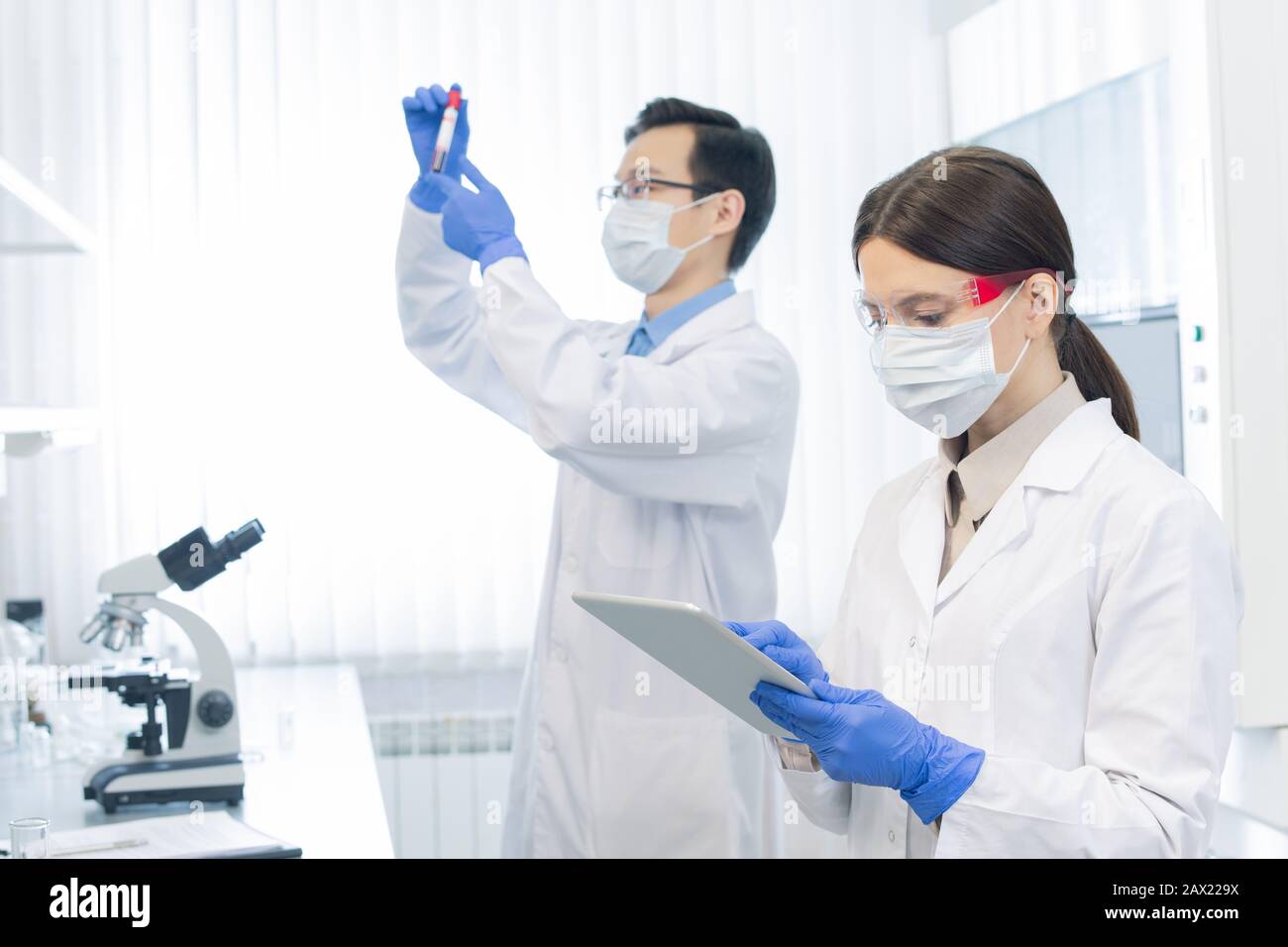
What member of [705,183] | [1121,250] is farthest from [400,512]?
[1121,250]

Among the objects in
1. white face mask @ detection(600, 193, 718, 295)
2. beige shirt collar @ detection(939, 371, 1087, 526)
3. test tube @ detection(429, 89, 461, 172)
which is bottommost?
beige shirt collar @ detection(939, 371, 1087, 526)

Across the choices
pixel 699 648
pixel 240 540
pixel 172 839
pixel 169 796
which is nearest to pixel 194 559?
pixel 240 540

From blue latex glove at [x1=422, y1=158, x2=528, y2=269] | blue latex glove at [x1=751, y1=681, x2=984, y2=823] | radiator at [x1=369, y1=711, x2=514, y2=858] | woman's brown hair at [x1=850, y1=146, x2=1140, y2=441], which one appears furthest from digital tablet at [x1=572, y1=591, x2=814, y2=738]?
radiator at [x1=369, y1=711, x2=514, y2=858]

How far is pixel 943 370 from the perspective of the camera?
116cm

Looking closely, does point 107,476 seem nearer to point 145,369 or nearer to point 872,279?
point 145,369

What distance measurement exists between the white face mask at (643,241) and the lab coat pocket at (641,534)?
36 centimetres

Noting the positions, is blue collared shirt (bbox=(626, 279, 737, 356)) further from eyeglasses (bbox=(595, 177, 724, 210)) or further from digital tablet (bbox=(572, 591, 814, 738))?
digital tablet (bbox=(572, 591, 814, 738))

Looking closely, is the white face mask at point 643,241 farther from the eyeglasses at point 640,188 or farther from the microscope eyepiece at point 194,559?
the microscope eyepiece at point 194,559

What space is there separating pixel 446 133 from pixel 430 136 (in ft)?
0.41

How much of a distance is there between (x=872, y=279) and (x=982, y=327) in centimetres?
11

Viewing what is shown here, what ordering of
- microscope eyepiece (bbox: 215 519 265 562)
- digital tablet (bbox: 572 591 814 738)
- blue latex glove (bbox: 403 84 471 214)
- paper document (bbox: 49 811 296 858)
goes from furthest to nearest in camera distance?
blue latex glove (bbox: 403 84 471 214) → microscope eyepiece (bbox: 215 519 265 562) → paper document (bbox: 49 811 296 858) → digital tablet (bbox: 572 591 814 738)

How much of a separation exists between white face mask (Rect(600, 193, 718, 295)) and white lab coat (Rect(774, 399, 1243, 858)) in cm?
76

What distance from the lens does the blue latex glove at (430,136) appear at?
183 centimetres

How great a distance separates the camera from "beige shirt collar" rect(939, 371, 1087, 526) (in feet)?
3.82
